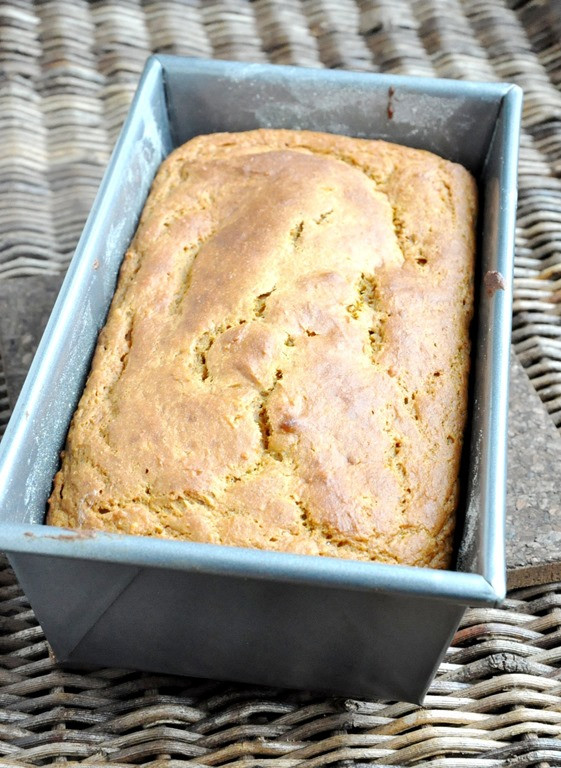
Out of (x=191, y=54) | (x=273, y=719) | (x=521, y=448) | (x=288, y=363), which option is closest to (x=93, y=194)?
(x=191, y=54)

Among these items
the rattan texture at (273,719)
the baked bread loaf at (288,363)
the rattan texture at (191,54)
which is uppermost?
the rattan texture at (191,54)

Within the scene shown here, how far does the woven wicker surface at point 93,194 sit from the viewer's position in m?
1.29

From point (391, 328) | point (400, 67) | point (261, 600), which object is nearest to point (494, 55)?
point (400, 67)

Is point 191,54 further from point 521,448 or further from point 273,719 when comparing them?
point 273,719

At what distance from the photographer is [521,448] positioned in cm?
159

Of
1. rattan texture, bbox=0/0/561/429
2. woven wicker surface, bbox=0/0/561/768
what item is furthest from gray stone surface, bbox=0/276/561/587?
rattan texture, bbox=0/0/561/429

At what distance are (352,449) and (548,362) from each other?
63cm

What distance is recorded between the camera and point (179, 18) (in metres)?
2.22

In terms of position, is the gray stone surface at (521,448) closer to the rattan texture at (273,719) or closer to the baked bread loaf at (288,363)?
the rattan texture at (273,719)

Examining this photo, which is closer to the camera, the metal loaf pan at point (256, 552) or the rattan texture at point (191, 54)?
the metal loaf pan at point (256, 552)

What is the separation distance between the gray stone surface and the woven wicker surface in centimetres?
5

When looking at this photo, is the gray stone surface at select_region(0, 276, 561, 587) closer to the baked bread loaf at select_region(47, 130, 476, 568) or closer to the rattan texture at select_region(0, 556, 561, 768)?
the rattan texture at select_region(0, 556, 561, 768)

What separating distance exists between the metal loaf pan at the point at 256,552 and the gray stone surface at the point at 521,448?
23 cm

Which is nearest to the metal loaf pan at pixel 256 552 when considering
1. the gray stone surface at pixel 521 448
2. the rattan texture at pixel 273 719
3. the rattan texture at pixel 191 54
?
the rattan texture at pixel 273 719
